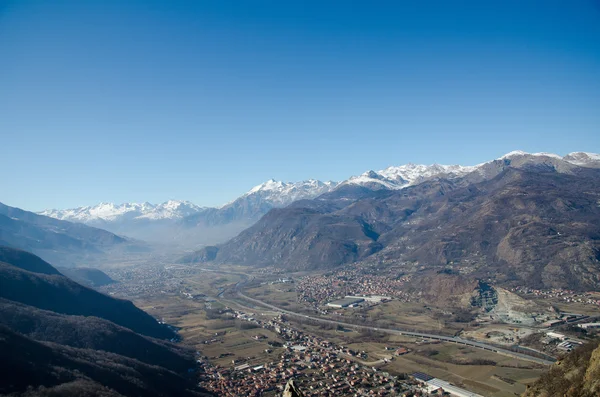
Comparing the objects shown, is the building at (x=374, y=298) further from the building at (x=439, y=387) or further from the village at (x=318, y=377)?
the building at (x=439, y=387)

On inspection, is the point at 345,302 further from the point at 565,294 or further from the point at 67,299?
the point at 67,299

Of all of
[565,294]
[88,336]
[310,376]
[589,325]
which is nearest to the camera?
[310,376]

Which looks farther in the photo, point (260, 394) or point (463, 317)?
point (463, 317)

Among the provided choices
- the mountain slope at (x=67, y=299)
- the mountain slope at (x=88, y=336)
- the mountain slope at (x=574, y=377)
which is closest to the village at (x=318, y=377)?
the mountain slope at (x=88, y=336)

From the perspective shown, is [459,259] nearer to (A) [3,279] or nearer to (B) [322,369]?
(B) [322,369]

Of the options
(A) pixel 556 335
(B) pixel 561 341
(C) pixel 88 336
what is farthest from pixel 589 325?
(C) pixel 88 336

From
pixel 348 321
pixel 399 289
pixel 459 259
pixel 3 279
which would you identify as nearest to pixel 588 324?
pixel 348 321
